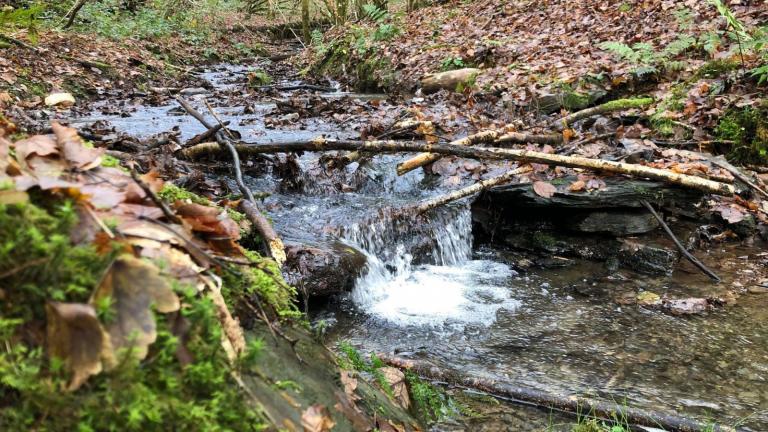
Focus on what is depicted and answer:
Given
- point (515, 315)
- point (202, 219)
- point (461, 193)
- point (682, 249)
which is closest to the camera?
point (202, 219)

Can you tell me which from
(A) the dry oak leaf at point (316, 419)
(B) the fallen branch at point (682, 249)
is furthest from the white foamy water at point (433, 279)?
(A) the dry oak leaf at point (316, 419)

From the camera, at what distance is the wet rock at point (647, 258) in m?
5.08

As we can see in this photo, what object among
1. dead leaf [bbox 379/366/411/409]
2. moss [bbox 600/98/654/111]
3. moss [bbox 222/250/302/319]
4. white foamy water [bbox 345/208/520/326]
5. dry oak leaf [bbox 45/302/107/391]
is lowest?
white foamy water [bbox 345/208/520/326]

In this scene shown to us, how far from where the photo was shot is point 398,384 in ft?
9.34

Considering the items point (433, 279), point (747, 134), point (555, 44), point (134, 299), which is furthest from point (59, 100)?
point (747, 134)

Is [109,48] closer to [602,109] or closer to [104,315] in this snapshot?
[602,109]

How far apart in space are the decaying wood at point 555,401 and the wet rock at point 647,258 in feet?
8.57

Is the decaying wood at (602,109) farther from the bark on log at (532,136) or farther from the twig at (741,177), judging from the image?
the twig at (741,177)

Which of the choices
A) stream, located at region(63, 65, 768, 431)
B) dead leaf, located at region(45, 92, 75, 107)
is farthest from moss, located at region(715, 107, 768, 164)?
dead leaf, located at region(45, 92, 75, 107)

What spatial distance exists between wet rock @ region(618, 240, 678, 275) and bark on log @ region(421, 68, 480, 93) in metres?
5.43

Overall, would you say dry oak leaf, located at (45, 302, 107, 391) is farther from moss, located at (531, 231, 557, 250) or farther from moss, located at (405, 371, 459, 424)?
moss, located at (531, 231, 557, 250)

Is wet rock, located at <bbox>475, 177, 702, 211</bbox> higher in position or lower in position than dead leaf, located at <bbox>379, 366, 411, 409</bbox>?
higher

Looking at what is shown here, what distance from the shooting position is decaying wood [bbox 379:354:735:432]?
2.71 meters

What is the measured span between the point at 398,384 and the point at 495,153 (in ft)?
10.1
